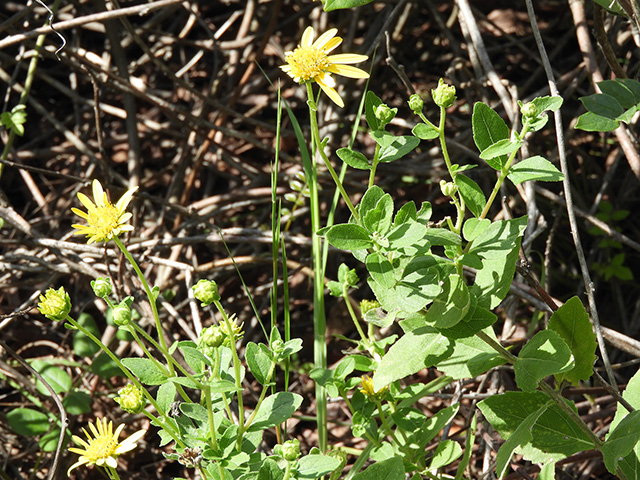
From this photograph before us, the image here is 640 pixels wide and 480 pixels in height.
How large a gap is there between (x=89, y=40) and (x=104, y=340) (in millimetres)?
1324

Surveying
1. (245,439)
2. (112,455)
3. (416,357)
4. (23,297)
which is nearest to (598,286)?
(416,357)

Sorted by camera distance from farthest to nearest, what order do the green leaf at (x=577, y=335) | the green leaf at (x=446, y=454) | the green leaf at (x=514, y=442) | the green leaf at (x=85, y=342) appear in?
the green leaf at (x=85, y=342) → the green leaf at (x=446, y=454) → the green leaf at (x=577, y=335) → the green leaf at (x=514, y=442)

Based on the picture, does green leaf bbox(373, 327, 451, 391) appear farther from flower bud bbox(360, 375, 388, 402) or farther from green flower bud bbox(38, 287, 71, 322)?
green flower bud bbox(38, 287, 71, 322)

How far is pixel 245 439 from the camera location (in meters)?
1.25

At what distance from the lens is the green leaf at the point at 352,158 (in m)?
1.16

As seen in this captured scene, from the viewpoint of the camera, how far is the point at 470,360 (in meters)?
1.24

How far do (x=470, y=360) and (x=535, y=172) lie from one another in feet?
1.18

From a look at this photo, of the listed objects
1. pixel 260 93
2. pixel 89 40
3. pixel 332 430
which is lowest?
pixel 332 430

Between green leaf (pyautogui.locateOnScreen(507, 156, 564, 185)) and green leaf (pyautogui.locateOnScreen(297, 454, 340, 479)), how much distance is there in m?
0.58

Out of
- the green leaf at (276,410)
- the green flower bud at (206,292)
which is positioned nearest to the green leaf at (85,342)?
the green leaf at (276,410)

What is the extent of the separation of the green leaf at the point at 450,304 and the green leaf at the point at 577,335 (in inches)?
11.5

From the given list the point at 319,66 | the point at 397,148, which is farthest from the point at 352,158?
the point at 319,66

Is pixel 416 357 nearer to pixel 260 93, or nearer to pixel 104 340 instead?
pixel 104 340

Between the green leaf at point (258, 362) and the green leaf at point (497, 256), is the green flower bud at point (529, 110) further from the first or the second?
the green leaf at point (258, 362)
